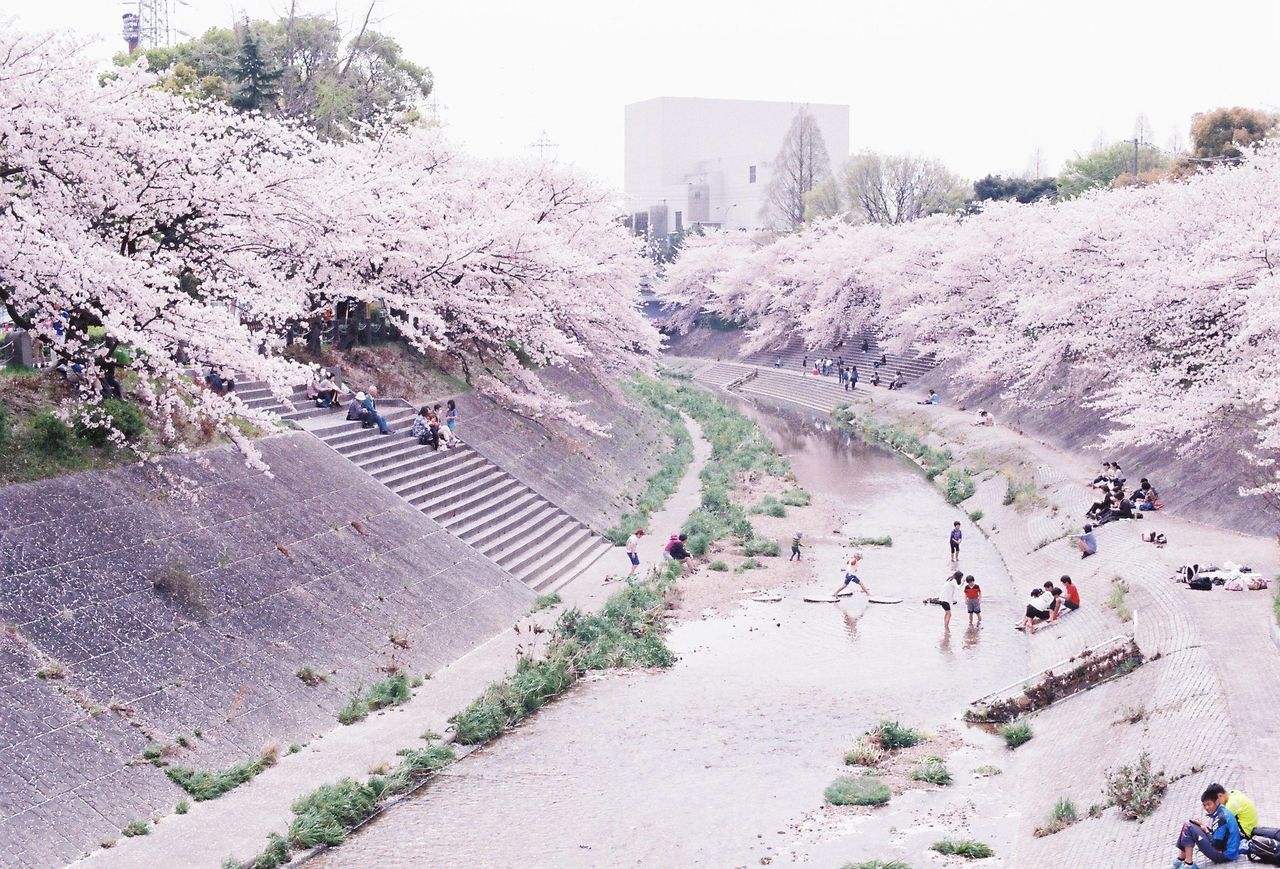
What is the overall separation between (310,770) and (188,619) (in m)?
2.89

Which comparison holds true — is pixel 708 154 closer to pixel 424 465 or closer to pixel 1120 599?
pixel 424 465

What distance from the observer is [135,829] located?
12.0m

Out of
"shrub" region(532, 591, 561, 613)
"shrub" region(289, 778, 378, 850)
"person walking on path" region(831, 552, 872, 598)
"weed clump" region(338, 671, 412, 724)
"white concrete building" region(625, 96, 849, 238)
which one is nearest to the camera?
"shrub" region(289, 778, 378, 850)

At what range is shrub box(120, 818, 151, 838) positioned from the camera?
39.2 feet

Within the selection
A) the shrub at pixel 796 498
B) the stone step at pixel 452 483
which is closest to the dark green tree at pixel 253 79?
the stone step at pixel 452 483

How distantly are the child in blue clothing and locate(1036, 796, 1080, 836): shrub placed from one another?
6.64 ft

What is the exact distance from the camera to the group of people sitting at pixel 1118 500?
26047mm

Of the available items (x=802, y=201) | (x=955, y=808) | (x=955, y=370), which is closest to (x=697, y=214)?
(x=802, y=201)

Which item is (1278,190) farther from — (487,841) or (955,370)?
(487,841)

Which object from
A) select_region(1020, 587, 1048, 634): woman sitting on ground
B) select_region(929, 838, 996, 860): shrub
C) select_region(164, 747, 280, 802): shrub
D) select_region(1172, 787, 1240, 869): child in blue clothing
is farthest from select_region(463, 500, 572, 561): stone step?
select_region(1172, 787, 1240, 869): child in blue clothing

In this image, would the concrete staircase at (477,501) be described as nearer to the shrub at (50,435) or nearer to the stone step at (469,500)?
the stone step at (469,500)

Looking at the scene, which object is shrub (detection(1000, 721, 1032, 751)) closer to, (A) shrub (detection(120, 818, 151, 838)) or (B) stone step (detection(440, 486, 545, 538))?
(A) shrub (detection(120, 818, 151, 838))

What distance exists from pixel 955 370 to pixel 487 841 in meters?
41.7

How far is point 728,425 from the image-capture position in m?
47.4
